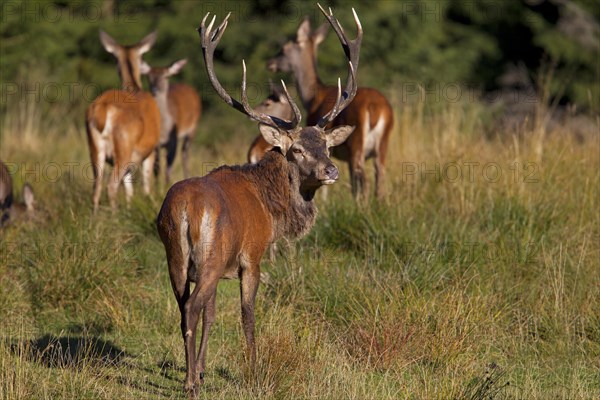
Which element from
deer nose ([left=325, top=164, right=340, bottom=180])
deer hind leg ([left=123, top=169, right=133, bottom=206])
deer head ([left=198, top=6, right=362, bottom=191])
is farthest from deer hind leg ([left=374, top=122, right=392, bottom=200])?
deer nose ([left=325, top=164, right=340, bottom=180])

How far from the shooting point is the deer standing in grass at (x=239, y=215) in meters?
5.95

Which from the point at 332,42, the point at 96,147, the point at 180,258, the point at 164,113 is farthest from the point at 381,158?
the point at 332,42

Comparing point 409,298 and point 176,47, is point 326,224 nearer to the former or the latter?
point 409,298

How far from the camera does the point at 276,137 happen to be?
7.07 metres

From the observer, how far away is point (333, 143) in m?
7.45

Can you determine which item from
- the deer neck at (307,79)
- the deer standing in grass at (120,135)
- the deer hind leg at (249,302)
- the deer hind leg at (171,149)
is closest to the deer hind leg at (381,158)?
the deer neck at (307,79)

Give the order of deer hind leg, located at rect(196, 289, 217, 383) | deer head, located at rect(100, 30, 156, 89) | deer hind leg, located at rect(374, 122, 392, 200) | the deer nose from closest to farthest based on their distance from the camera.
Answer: deer hind leg, located at rect(196, 289, 217, 383) → the deer nose → deer hind leg, located at rect(374, 122, 392, 200) → deer head, located at rect(100, 30, 156, 89)

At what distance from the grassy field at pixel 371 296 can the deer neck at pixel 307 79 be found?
1.53 meters

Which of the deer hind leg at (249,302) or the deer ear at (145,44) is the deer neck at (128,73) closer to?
the deer ear at (145,44)

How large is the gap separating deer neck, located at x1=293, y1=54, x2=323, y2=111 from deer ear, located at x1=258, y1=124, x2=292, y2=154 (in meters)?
4.91

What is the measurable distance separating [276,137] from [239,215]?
3.12 ft

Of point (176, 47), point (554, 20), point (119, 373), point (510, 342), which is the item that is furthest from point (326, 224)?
point (554, 20)

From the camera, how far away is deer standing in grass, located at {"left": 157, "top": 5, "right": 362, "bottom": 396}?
19.5 feet

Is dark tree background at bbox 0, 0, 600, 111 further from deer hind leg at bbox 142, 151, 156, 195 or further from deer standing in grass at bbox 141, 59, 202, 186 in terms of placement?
deer hind leg at bbox 142, 151, 156, 195
